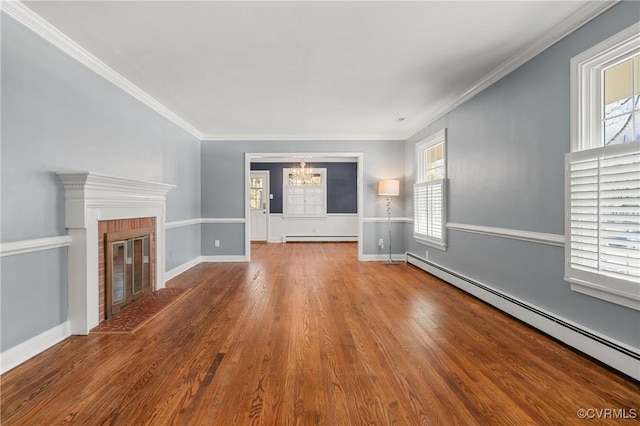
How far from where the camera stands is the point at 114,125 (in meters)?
3.11

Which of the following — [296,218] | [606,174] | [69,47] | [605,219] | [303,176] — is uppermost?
[69,47]

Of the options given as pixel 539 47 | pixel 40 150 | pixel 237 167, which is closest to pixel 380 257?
pixel 237 167

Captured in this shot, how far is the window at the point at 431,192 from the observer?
14.1ft

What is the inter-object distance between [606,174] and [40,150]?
4.01 metres

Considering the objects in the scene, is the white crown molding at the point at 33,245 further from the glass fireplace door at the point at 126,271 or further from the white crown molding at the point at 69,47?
the white crown molding at the point at 69,47

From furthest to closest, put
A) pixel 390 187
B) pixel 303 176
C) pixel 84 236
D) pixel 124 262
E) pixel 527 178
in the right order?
pixel 303 176 → pixel 390 187 → pixel 124 262 → pixel 527 178 → pixel 84 236

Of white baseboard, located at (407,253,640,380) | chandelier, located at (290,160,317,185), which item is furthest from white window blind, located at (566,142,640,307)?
chandelier, located at (290,160,317,185)

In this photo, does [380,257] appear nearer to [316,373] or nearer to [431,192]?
[431,192]

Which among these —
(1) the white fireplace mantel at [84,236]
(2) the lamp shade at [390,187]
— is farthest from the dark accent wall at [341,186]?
(1) the white fireplace mantel at [84,236]

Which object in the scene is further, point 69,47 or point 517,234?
point 517,234

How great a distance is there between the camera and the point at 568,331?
7.40ft

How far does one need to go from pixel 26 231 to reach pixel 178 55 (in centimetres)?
187

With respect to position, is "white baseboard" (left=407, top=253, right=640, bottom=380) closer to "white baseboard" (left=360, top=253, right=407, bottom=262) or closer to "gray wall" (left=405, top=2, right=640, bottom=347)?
"gray wall" (left=405, top=2, right=640, bottom=347)

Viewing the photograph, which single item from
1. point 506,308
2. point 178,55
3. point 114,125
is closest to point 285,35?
point 178,55
